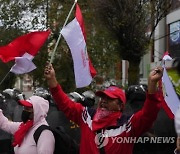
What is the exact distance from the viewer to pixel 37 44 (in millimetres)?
5457

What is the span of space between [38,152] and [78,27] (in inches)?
52.7

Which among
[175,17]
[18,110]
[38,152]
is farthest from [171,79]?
[175,17]

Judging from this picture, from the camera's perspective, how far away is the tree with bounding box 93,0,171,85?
44.0 feet

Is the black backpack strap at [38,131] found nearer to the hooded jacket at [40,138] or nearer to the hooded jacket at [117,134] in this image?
the hooded jacket at [40,138]

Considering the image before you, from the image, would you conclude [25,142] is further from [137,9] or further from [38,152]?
[137,9]

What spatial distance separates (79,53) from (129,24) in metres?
8.89

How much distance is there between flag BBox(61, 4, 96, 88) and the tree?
8.34m

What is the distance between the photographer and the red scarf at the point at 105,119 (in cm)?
412

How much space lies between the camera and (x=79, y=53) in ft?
15.9

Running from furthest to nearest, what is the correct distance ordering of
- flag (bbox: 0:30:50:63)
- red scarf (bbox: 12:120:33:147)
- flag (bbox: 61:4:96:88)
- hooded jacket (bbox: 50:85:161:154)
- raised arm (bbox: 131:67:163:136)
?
flag (bbox: 0:30:50:63) → flag (bbox: 61:4:96:88) → red scarf (bbox: 12:120:33:147) → hooded jacket (bbox: 50:85:161:154) → raised arm (bbox: 131:67:163:136)

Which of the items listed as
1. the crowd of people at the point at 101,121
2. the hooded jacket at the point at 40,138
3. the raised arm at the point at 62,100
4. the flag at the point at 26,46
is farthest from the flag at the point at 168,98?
the flag at the point at 26,46

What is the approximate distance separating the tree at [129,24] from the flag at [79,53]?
328 inches

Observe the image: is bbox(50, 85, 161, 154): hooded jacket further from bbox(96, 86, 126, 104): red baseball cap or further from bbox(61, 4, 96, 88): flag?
bbox(61, 4, 96, 88): flag

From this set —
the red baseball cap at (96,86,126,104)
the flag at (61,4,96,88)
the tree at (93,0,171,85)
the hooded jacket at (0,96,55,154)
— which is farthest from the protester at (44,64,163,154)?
the tree at (93,0,171,85)
